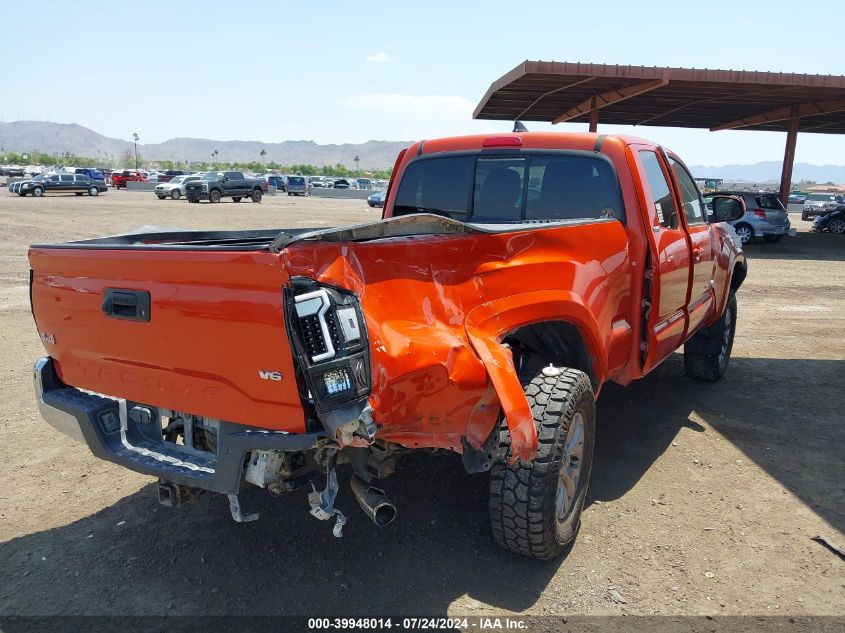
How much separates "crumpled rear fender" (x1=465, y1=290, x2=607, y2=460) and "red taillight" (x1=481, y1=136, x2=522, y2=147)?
148 centimetres

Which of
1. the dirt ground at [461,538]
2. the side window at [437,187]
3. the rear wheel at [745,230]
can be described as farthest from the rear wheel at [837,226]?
the side window at [437,187]

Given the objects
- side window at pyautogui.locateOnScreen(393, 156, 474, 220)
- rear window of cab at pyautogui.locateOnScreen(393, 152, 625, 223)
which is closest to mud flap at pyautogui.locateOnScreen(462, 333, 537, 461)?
rear window of cab at pyautogui.locateOnScreen(393, 152, 625, 223)

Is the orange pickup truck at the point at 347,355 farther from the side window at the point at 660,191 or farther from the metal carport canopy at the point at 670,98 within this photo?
the metal carport canopy at the point at 670,98

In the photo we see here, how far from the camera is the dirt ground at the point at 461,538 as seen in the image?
2.93 metres

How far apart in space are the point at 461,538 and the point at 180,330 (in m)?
1.83

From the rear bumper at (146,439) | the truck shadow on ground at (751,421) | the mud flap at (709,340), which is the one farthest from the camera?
the mud flap at (709,340)

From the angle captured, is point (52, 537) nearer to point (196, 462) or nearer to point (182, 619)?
point (182, 619)

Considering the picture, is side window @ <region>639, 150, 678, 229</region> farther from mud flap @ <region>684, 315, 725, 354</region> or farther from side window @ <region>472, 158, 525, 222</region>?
mud flap @ <region>684, 315, 725, 354</region>

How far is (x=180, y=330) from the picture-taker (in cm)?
248

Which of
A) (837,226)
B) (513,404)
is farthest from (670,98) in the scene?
(513,404)

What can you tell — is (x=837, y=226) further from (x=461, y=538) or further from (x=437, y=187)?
(x=461, y=538)

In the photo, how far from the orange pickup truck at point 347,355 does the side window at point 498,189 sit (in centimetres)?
82

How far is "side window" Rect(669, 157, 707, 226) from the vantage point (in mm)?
4898

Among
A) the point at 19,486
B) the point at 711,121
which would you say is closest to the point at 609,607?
the point at 19,486
